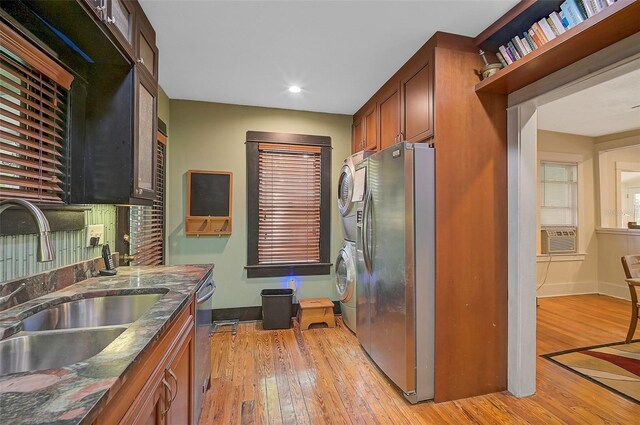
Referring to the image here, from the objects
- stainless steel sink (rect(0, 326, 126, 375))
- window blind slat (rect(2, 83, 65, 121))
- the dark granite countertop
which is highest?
window blind slat (rect(2, 83, 65, 121))

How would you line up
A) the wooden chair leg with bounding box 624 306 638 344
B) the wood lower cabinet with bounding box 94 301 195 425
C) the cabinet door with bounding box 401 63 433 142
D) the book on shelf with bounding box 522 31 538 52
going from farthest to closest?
the wooden chair leg with bounding box 624 306 638 344 < the cabinet door with bounding box 401 63 433 142 < the book on shelf with bounding box 522 31 538 52 < the wood lower cabinet with bounding box 94 301 195 425

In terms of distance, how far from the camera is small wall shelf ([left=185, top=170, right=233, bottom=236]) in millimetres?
3312

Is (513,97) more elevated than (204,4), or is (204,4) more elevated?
(204,4)

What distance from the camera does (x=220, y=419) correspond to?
185cm

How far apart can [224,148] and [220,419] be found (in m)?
2.61

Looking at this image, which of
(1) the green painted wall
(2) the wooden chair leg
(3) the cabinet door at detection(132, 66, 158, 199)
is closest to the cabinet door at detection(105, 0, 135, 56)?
(3) the cabinet door at detection(132, 66, 158, 199)

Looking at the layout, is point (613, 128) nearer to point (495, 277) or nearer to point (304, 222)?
point (495, 277)

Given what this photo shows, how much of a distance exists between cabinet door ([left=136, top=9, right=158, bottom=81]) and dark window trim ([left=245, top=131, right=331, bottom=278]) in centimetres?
152

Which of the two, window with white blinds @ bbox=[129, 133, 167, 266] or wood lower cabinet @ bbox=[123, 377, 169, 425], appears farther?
window with white blinds @ bbox=[129, 133, 167, 266]

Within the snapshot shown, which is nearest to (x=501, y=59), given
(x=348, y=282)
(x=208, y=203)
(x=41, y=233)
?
(x=348, y=282)

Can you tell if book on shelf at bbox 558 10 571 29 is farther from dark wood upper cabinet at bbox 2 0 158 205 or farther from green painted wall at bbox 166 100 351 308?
green painted wall at bbox 166 100 351 308

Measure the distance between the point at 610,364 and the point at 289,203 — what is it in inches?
130

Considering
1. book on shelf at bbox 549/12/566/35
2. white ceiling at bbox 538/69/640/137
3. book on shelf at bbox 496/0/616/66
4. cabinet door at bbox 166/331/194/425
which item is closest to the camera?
cabinet door at bbox 166/331/194/425

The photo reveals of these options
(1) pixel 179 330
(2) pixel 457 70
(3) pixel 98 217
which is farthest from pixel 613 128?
(3) pixel 98 217
